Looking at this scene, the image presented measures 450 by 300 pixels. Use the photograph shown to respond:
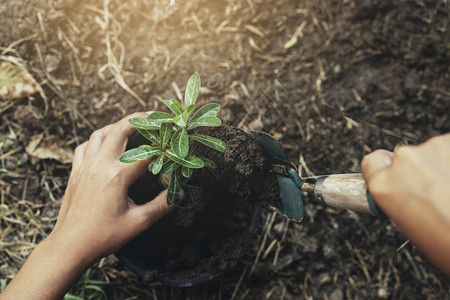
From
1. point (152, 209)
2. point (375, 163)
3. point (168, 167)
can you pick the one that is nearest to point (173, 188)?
point (168, 167)

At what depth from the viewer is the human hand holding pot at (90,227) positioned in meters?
1.43

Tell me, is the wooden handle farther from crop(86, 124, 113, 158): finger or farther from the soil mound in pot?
crop(86, 124, 113, 158): finger

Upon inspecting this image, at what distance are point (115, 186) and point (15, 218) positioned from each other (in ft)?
3.70

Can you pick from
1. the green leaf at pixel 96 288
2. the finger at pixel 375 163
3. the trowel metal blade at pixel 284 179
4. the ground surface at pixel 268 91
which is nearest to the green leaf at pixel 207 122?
the trowel metal blade at pixel 284 179

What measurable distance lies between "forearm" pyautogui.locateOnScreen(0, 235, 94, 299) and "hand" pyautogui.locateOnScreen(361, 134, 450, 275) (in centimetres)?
122

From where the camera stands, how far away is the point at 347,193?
3.54 feet

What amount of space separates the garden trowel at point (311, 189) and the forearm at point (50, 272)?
2.92ft

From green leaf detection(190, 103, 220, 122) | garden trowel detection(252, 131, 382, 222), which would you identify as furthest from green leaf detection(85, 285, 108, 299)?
green leaf detection(190, 103, 220, 122)

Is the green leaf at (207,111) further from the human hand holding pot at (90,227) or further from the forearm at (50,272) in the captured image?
the forearm at (50,272)

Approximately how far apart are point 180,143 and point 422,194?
31.2 inches

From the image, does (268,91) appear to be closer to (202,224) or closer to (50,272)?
(202,224)

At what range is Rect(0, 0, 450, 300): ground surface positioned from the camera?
6.82ft

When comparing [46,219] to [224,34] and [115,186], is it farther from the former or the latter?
[224,34]

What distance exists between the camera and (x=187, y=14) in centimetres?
223
